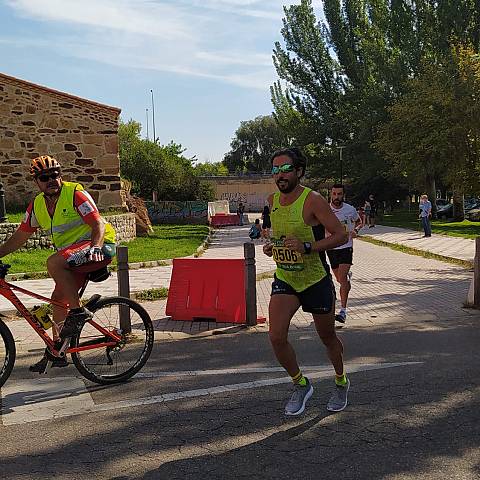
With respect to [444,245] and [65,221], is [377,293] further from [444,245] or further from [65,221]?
[444,245]

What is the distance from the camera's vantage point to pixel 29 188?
76.3ft

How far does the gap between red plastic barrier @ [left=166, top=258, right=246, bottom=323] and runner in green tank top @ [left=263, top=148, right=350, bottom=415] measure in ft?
12.1

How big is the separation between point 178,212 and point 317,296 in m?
42.5

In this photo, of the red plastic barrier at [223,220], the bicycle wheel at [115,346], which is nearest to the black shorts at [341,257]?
the bicycle wheel at [115,346]

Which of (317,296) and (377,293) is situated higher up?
(317,296)

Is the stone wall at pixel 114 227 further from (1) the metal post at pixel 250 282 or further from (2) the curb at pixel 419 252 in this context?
(2) the curb at pixel 419 252

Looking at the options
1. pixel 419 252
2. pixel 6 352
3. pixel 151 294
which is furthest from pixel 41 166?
pixel 419 252

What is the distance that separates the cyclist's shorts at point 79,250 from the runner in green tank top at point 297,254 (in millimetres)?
1449

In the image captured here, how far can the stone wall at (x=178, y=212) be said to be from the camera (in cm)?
4591

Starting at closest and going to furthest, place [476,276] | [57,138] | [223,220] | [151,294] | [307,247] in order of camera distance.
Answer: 1. [307,247]
2. [476,276]
3. [151,294]
4. [57,138]
5. [223,220]

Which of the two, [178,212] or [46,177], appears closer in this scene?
[46,177]

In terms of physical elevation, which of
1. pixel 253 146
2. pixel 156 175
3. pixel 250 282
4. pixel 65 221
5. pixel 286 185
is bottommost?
pixel 250 282

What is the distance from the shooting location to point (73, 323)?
5160mm

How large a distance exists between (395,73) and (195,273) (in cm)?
3787
